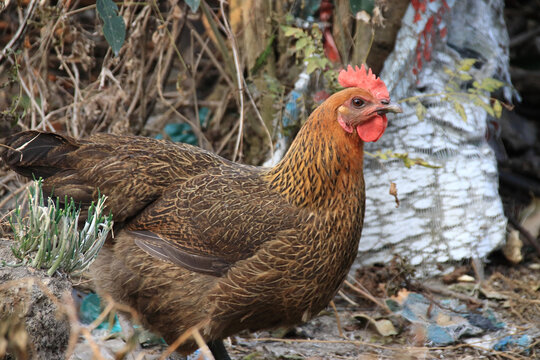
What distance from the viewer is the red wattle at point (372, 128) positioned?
9.11ft

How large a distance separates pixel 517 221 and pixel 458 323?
1.35 meters

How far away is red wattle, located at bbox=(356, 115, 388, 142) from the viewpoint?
278 cm

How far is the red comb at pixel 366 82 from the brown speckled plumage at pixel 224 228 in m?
0.06

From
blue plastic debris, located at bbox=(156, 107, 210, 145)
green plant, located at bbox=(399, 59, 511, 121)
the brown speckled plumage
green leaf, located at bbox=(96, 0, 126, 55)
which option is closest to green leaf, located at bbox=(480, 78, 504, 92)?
green plant, located at bbox=(399, 59, 511, 121)

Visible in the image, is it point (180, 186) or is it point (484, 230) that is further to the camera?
point (484, 230)

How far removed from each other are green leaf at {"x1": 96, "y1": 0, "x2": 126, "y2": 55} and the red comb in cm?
109

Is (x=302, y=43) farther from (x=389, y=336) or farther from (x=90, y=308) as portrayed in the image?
(x=90, y=308)

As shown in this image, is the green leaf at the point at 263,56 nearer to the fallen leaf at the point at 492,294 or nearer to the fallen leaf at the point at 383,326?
the fallen leaf at the point at 383,326

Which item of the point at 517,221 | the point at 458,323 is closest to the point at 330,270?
the point at 458,323

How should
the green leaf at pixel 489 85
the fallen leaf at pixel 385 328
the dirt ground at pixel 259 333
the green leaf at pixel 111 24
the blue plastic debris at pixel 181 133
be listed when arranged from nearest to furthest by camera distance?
1. the green leaf at pixel 111 24
2. the dirt ground at pixel 259 333
3. the fallen leaf at pixel 385 328
4. the green leaf at pixel 489 85
5. the blue plastic debris at pixel 181 133

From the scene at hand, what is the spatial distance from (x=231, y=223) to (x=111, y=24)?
3.72ft

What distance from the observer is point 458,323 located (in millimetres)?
3529

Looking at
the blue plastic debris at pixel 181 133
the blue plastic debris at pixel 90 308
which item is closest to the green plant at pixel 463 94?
the blue plastic debris at pixel 181 133

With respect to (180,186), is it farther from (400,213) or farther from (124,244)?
(400,213)
